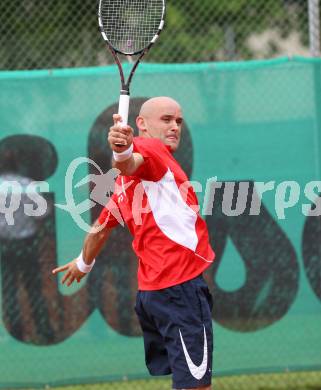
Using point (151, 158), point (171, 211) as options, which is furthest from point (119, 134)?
point (171, 211)

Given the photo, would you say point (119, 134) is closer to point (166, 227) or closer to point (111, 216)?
point (166, 227)

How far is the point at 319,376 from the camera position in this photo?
20.7ft

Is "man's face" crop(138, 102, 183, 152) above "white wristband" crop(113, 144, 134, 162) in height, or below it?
above

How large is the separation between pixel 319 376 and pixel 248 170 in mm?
1532

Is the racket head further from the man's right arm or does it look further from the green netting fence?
the green netting fence

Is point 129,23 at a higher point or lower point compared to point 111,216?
higher

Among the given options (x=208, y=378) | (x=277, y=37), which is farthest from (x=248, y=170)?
(x=277, y=37)

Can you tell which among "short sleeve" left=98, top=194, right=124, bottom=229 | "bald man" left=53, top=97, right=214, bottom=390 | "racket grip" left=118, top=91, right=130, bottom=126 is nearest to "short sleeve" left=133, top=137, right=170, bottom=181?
"bald man" left=53, top=97, right=214, bottom=390

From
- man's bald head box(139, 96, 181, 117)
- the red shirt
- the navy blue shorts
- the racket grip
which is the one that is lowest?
the navy blue shorts

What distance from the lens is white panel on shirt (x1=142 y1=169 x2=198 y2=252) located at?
4.18 m

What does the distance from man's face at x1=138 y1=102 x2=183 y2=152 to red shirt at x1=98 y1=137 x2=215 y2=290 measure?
0.06 meters

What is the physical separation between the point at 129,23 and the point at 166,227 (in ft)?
3.89

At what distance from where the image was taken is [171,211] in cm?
422

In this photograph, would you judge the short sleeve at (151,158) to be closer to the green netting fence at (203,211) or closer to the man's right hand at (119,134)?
the man's right hand at (119,134)
